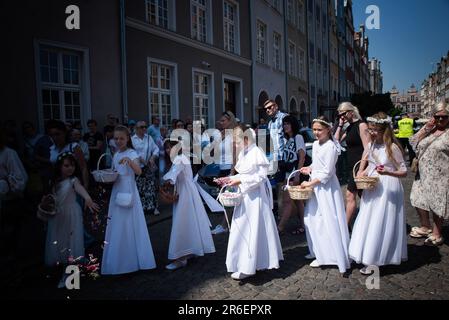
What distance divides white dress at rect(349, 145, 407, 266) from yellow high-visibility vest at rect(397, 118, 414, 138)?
389 inches

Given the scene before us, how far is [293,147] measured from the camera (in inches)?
225

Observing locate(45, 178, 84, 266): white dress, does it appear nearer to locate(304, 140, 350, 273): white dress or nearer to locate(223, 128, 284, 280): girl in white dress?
locate(223, 128, 284, 280): girl in white dress

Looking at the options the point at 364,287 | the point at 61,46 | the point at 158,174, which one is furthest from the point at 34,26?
the point at 364,287

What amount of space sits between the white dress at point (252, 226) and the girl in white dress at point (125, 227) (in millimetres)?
1086

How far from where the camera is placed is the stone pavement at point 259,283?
365cm

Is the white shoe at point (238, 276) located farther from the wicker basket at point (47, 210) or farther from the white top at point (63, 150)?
the white top at point (63, 150)

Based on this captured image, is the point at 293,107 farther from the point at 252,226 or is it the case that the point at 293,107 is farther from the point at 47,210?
the point at 47,210

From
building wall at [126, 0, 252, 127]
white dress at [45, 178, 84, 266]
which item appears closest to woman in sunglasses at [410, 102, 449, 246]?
white dress at [45, 178, 84, 266]

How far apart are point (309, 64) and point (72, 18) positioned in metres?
22.3

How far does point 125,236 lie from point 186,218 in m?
0.78

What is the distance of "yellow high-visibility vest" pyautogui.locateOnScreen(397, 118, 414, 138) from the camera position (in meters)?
12.8

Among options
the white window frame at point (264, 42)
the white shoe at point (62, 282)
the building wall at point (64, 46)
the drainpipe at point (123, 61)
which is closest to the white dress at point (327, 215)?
the white shoe at point (62, 282)

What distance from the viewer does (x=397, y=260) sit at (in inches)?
158

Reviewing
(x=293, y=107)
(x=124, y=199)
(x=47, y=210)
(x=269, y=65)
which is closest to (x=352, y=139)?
(x=124, y=199)
